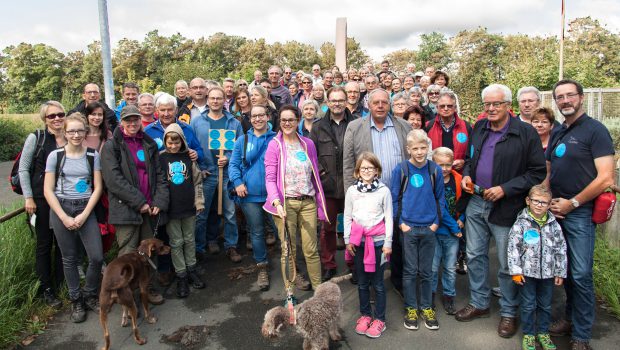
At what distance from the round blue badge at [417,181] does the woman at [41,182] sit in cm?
368

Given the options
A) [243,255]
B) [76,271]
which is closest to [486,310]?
[243,255]

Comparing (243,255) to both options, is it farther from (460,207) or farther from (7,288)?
(460,207)

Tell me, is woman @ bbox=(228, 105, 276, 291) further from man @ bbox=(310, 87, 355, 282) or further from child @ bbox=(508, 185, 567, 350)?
child @ bbox=(508, 185, 567, 350)

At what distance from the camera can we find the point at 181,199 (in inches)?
177

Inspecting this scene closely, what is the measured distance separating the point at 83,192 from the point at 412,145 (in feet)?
11.0

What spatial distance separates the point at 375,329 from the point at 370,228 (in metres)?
0.97

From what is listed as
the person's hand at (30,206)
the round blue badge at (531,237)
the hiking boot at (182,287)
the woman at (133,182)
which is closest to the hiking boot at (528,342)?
the round blue badge at (531,237)

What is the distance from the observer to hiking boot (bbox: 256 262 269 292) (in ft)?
15.6

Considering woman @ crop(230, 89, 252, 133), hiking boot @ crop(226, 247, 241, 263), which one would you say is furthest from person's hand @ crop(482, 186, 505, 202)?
woman @ crop(230, 89, 252, 133)

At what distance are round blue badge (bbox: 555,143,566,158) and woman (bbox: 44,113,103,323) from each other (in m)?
4.43

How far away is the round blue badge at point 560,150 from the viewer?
11.2 ft

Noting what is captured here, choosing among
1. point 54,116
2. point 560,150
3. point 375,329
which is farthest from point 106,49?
point 560,150

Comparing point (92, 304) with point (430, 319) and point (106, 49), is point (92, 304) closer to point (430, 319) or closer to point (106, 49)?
point (430, 319)

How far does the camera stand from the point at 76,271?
4195 mm
